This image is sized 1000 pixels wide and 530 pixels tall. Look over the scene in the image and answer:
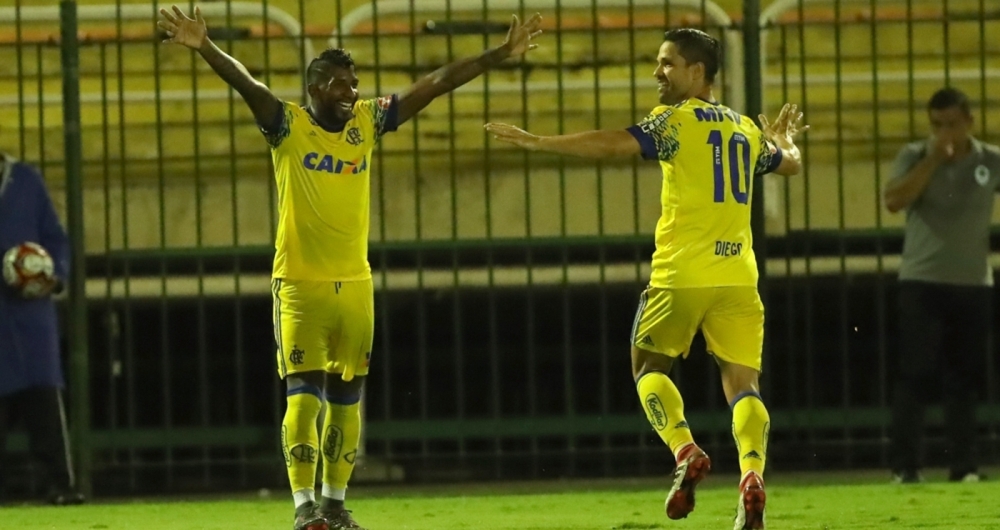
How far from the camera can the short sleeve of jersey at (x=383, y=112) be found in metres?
8.19

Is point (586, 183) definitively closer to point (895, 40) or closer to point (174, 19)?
point (895, 40)

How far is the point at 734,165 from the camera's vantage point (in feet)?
25.7

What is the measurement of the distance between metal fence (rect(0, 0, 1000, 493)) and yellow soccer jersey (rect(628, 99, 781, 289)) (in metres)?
3.02

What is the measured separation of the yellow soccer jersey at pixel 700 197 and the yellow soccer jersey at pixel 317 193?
3.79 ft

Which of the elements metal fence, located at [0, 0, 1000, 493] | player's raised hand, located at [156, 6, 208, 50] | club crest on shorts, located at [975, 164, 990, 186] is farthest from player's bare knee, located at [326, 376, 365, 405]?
club crest on shorts, located at [975, 164, 990, 186]

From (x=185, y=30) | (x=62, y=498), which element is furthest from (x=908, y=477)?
(x=185, y=30)

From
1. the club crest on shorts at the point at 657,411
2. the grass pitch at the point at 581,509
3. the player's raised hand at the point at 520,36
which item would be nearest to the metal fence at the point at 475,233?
the grass pitch at the point at 581,509

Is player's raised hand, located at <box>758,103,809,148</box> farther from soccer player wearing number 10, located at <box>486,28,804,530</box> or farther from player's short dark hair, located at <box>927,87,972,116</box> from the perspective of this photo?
player's short dark hair, located at <box>927,87,972,116</box>

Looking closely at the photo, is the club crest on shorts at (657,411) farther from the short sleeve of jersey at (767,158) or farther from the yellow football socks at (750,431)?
the short sleeve of jersey at (767,158)

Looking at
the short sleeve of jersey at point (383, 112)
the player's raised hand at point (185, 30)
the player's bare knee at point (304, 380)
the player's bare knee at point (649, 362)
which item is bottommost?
the player's bare knee at point (304, 380)

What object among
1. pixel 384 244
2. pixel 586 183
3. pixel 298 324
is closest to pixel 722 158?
pixel 298 324

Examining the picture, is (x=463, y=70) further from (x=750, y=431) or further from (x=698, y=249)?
(x=750, y=431)

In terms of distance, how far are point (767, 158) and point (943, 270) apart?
2758mm

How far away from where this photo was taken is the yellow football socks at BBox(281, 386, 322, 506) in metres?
7.86
